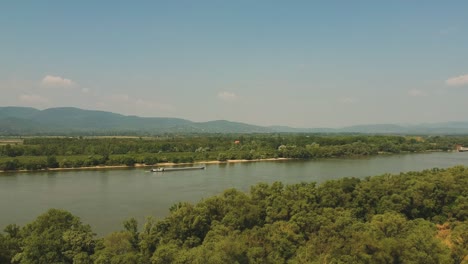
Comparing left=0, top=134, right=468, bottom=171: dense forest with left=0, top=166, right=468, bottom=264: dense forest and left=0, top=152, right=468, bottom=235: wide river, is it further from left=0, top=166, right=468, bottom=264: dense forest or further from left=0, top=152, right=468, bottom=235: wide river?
left=0, top=166, right=468, bottom=264: dense forest

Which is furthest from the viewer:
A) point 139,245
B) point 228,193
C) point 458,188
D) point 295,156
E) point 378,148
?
point 378,148

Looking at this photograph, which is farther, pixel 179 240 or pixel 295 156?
pixel 295 156

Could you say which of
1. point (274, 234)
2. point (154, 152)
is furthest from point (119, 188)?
point (154, 152)

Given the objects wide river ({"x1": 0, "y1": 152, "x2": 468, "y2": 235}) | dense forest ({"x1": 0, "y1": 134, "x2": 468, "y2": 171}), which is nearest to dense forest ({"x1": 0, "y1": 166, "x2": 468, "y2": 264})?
wide river ({"x1": 0, "y1": 152, "x2": 468, "y2": 235})

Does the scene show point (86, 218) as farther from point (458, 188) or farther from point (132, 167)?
point (132, 167)

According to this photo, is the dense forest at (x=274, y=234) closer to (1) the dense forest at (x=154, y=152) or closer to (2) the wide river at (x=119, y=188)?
(2) the wide river at (x=119, y=188)

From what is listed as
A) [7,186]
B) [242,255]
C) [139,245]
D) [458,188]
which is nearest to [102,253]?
[139,245]

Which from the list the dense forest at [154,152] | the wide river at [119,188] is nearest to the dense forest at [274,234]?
the wide river at [119,188]
